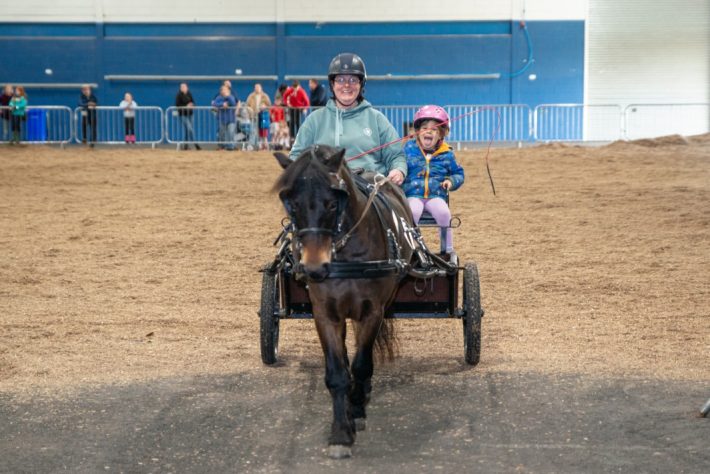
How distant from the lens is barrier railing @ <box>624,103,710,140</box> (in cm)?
2647

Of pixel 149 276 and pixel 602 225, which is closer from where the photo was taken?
pixel 149 276

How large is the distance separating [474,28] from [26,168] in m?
14.6

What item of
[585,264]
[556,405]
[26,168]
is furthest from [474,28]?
[556,405]

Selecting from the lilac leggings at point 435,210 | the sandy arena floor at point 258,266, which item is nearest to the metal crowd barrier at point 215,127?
the sandy arena floor at point 258,266

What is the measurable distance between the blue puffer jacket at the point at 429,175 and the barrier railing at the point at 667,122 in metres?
19.5

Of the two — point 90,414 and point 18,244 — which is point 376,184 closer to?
point 90,414

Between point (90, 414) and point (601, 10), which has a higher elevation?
point (601, 10)

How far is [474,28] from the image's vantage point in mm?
29922

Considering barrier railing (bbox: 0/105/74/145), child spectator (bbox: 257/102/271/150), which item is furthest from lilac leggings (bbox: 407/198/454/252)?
barrier railing (bbox: 0/105/74/145)

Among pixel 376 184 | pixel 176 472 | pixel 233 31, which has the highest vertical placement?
pixel 233 31

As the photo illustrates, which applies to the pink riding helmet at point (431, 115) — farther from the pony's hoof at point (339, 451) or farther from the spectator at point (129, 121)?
the spectator at point (129, 121)

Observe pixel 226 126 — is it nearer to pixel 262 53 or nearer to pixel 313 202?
pixel 262 53

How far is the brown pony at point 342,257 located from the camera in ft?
16.9

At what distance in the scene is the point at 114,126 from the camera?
26156 millimetres
